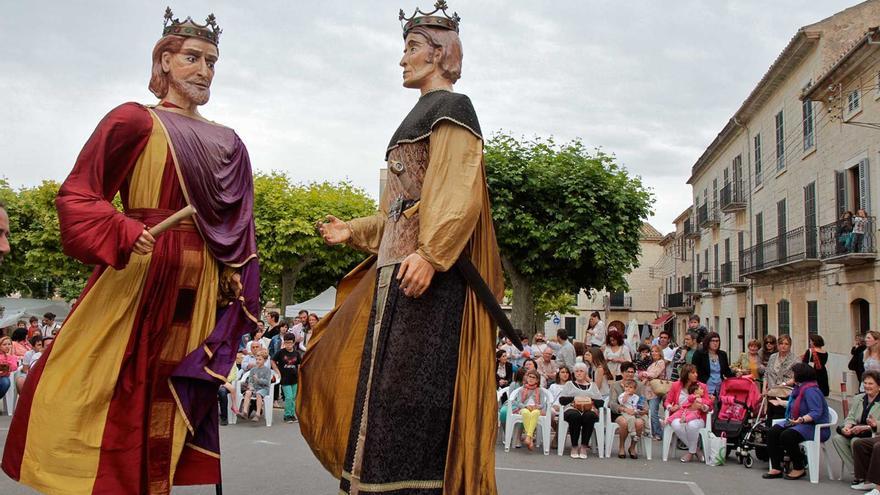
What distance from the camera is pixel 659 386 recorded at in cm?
1070

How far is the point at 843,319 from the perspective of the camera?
885 inches

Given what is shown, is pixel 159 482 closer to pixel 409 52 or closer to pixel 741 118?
pixel 409 52

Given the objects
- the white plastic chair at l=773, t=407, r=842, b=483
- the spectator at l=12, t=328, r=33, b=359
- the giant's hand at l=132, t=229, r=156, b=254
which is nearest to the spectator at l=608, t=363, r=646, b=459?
the white plastic chair at l=773, t=407, r=842, b=483

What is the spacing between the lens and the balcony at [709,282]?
131 feet

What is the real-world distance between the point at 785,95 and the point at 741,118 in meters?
5.40

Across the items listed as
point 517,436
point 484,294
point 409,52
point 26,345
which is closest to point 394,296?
point 484,294

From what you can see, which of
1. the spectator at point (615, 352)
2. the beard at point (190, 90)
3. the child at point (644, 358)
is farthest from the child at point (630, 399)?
the beard at point (190, 90)

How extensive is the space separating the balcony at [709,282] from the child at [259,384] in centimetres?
3127

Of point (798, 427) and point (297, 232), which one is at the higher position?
point (297, 232)

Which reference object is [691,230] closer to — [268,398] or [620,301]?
[620,301]

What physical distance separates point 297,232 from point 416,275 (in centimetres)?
2833

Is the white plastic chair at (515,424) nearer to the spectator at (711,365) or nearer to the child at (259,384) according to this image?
the spectator at (711,365)

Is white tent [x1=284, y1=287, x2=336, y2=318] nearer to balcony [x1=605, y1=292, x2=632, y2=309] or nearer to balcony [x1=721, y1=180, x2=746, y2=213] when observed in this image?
balcony [x1=721, y1=180, x2=746, y2=213]

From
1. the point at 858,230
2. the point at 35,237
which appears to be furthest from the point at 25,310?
the point at 858,230
